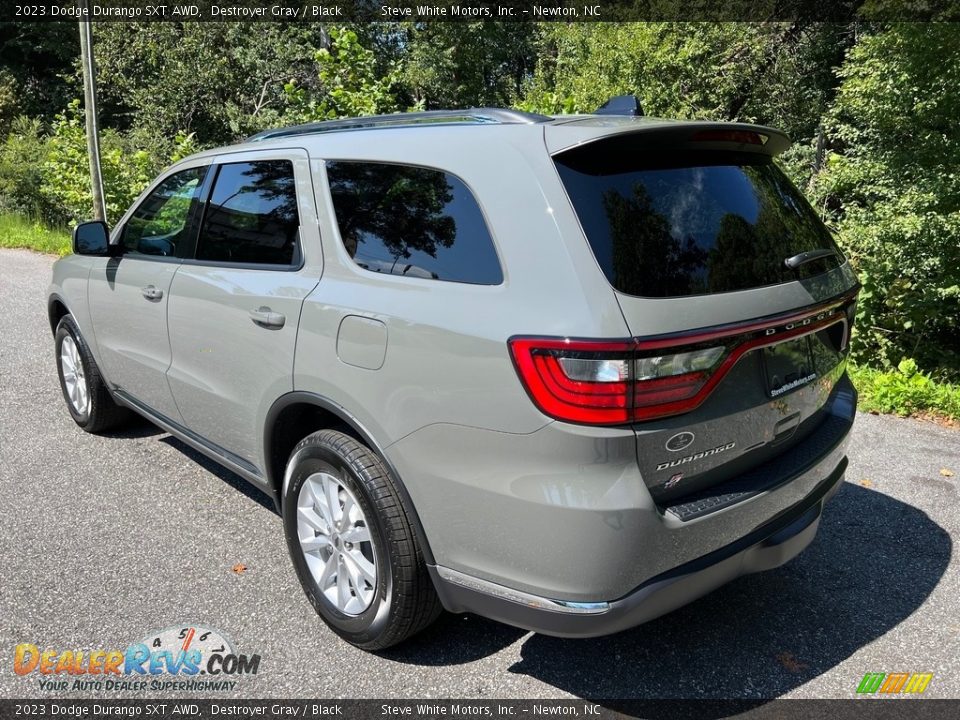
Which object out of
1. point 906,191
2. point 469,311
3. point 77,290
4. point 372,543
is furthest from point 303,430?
point 906,191

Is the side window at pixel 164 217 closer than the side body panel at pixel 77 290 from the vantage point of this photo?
Yes

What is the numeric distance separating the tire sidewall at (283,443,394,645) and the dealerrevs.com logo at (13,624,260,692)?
322 millimetres

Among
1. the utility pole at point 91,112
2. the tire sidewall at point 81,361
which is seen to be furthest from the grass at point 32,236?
the tire sidewall at point 81,361

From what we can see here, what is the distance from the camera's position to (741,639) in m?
2.82

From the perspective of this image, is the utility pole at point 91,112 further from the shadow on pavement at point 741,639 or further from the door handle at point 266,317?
the shadow on pavement at point 741,639

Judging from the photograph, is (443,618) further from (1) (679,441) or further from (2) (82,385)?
(2) (82,385)

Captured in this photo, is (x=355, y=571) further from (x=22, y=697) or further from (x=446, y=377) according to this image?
(x=22, y=697)

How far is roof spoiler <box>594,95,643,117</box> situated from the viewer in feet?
9.61

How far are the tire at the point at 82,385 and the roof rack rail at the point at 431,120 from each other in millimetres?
1972

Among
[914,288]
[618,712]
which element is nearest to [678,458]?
[618,712]

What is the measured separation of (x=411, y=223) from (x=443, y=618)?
5.04 feet

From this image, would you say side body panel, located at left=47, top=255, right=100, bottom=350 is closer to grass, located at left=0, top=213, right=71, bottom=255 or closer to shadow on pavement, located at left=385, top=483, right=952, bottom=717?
shadow on pavement, located at left=385, top=483, right=952, bottom=717

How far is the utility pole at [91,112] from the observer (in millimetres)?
12258

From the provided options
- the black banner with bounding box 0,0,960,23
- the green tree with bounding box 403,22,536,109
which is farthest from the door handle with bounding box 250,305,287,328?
the green tree with bounding box 403,22,536,109
